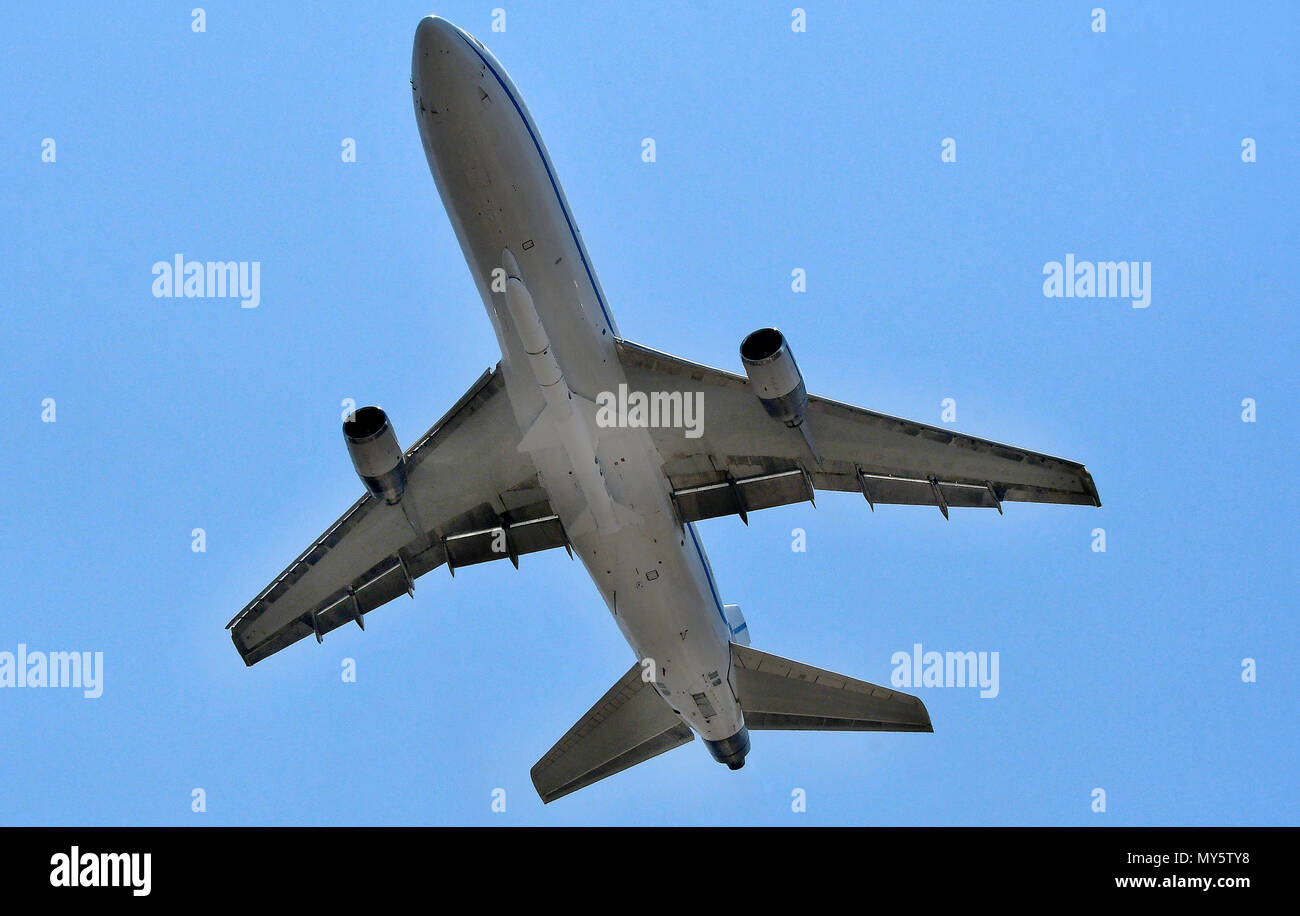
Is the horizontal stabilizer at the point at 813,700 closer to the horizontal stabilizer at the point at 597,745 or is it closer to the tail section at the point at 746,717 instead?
the tail section at the point at 746,717

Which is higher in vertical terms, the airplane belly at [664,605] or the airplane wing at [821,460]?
the airplane wing at [821,460]

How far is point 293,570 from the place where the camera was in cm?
2697

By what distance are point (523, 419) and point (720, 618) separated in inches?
241

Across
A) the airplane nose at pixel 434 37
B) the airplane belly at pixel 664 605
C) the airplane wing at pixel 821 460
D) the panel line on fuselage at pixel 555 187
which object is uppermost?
the airplane nose at pixel 434 37

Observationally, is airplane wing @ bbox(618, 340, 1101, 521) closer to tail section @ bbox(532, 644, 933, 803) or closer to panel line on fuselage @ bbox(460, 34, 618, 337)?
panel line on fuselage @ bbox(460, 34, 618, 337)

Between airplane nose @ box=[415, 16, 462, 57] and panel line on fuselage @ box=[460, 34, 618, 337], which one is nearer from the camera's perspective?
airplane nose @ box=[415, 16, 462, 57]

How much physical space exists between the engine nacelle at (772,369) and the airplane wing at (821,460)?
1889mm

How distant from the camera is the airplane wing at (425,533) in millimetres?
25578

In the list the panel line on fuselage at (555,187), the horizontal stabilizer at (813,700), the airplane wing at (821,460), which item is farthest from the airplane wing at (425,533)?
the horizontal stabilizer at (813,700)

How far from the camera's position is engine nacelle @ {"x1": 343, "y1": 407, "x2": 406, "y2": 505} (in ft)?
74.8

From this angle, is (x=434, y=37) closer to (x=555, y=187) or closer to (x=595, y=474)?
(x=555, y=187)

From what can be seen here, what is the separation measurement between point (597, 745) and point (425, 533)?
647 cm

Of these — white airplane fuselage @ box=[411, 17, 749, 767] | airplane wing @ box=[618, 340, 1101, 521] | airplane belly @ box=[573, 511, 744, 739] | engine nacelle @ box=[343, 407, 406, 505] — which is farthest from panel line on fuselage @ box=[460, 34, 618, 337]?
engine nacelle @ box=[343, 407, 406, 505]

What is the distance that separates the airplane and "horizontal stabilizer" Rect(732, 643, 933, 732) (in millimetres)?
45
